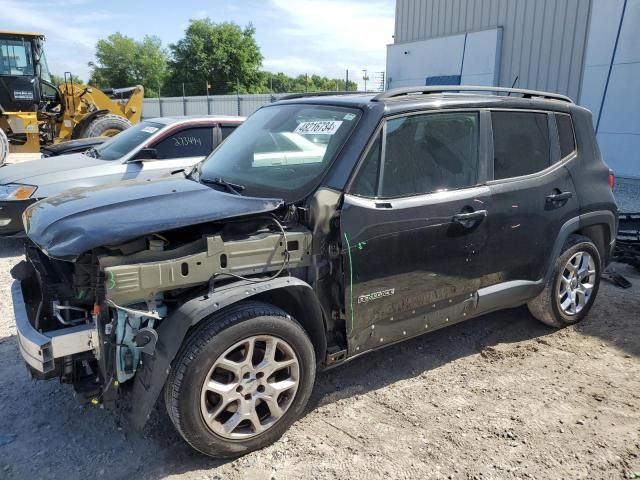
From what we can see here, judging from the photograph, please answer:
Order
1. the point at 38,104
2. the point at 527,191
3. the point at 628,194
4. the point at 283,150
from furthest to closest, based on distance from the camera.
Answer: the point at 38,104 → the point at 628,194 → the point at 527,191 → the point at 283,150

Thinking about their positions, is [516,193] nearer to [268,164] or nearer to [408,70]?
[268,164]

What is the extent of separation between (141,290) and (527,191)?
2.75 m

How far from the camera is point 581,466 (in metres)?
2.75

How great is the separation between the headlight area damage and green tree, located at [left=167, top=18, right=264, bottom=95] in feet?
188

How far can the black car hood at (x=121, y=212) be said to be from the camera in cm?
249

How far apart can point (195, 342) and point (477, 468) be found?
1.62 meters

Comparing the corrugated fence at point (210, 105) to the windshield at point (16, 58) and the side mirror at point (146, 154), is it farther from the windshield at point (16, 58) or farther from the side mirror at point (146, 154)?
the side mirror at point (146, 154)

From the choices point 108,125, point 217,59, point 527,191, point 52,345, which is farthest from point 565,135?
point 217,59

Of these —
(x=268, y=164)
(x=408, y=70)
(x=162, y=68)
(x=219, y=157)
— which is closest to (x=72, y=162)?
(x=219, y=157)

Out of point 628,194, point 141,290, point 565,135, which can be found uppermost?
point 565,135

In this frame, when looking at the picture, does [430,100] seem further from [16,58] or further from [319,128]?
[16,58]

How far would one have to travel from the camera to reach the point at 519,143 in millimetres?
3795

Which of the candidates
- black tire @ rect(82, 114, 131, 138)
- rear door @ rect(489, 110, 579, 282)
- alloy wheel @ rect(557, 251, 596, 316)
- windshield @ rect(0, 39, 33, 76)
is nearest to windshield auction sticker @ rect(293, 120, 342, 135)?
rear door @ rect(489, 110, 579, 282)

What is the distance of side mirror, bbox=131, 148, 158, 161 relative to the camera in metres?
6.13
